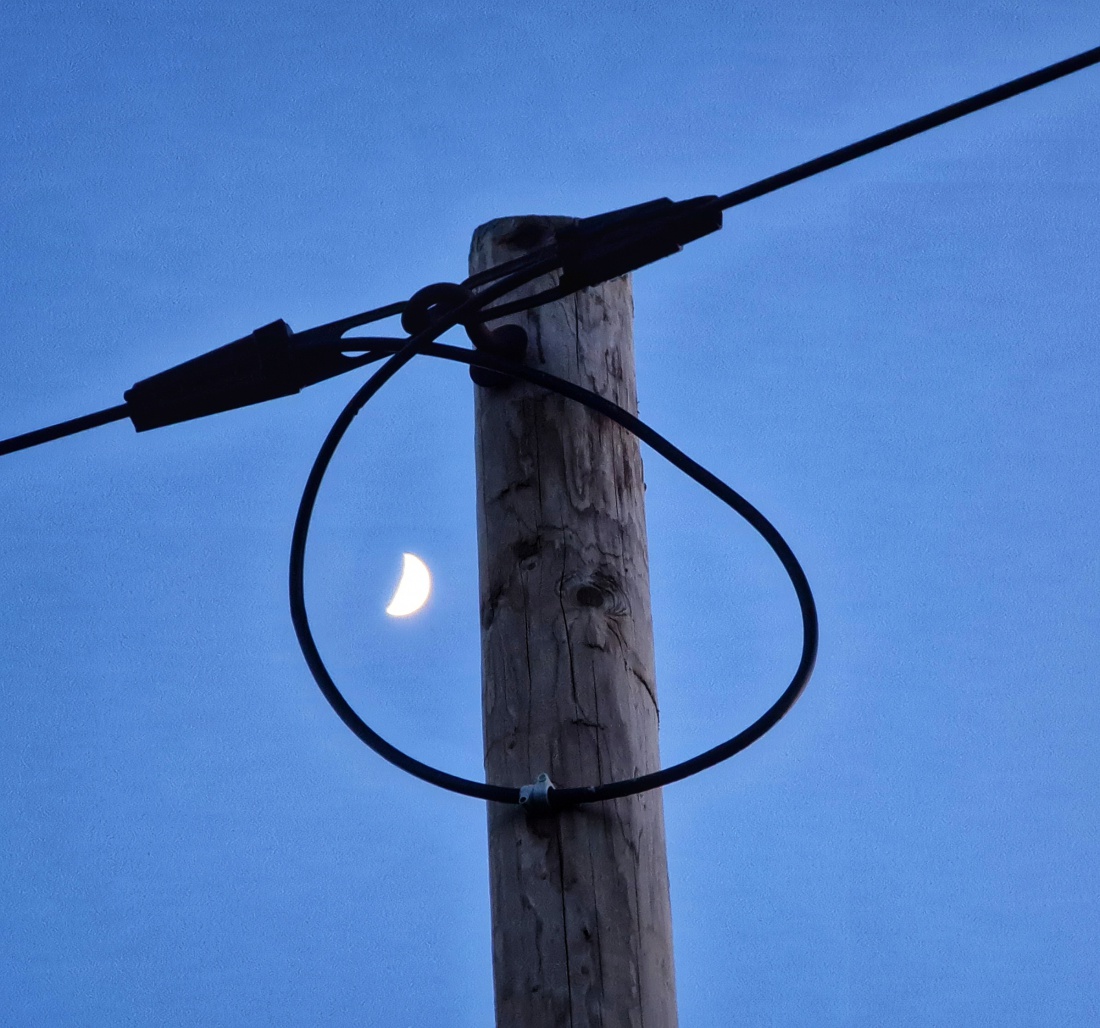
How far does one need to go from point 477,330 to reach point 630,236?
13.5 inches

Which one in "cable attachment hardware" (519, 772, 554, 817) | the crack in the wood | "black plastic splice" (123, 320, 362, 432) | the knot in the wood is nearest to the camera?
the crack in the wood

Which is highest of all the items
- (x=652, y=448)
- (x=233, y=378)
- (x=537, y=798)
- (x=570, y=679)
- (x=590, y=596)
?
(x=233, y=378)

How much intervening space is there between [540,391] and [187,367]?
0.79 m

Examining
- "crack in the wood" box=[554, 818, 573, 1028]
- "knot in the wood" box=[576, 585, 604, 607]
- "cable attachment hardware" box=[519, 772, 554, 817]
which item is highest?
"knot in the wood" box=[576, 585, 604, 607]

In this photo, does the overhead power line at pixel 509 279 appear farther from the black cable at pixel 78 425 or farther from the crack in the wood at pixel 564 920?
the crack in the wood at pixel 564 920

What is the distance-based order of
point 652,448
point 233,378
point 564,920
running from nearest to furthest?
point 564,920 < point 652,448 < point 233,378

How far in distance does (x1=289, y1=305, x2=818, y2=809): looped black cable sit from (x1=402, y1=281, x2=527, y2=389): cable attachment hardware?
3 cm

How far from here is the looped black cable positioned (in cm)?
245

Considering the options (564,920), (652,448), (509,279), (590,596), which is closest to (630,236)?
(509,279)

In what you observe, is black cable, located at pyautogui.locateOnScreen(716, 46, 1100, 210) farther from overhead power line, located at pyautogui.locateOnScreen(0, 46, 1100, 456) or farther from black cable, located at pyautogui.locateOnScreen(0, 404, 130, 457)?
black cable, located at pyautogui.locateOnScreen(0, 404, 130, 457)

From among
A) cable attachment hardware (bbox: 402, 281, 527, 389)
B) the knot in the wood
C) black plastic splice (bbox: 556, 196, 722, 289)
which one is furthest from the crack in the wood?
black plastic splice (bbox: 556, 196, 722, 289)

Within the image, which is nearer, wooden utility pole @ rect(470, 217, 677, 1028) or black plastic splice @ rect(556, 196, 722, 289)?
wooden utility pole @ rect(470, 217, 677, 1028)

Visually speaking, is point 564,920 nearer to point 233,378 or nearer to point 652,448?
point 652,448

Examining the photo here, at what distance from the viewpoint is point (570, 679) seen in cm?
257
